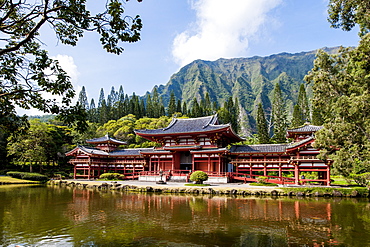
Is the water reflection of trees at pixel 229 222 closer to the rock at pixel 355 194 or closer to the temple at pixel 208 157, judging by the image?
the rock at pixel 355 194

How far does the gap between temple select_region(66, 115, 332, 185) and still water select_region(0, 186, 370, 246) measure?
12254mm

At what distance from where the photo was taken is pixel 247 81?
177500 mm

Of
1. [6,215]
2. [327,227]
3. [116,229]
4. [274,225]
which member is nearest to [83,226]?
[116,229]

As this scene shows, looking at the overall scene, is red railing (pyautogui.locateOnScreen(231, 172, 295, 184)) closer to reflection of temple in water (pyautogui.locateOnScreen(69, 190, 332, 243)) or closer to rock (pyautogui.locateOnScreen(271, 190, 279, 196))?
rock (pyautogui.locateOnScreen(271, 190, 279, 196))

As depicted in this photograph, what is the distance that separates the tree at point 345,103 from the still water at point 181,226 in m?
3.08

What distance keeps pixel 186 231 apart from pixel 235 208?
5.95 metres

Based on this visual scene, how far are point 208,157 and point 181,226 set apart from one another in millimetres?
21319

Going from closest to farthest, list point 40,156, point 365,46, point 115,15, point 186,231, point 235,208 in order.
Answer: point 115,15, point 186,231, point 365,46, point 235,208, point 40,156

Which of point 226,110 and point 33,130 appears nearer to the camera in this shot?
point 33,130

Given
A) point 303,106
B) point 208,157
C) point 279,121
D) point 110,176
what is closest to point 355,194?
point 208,157

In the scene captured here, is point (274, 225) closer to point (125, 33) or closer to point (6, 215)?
point (125, 33)

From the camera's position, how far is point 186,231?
9.39 metres

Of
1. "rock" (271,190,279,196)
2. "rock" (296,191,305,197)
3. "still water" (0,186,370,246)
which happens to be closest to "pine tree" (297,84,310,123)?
"rock" (296,191,305,197)

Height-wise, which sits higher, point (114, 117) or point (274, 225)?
point (114, 117)
